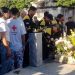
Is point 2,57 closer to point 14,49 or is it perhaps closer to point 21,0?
point 14,49

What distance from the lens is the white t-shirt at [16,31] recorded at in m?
6.16

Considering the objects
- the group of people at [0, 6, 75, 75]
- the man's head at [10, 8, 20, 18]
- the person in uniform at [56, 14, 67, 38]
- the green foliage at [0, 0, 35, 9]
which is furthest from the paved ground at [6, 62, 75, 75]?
the green foliage at [0, 0, 35, 9]

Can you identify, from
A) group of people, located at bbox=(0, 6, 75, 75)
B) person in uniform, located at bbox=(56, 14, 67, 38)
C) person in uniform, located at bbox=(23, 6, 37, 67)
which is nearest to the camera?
group of people, located at bbox=(0, 6, 75, 75)

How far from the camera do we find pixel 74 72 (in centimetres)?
619

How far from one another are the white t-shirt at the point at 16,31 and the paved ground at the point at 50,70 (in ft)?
1.84

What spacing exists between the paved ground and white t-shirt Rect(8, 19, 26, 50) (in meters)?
0.56

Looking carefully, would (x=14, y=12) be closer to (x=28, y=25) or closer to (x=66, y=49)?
(x=28, y=25)

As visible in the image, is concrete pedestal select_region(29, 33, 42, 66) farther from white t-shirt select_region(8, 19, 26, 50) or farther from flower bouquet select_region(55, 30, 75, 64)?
flower bouquet select_region(55, 30, 75, 64)

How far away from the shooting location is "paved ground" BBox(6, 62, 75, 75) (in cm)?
612

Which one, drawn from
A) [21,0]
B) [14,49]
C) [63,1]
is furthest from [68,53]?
[21,0]

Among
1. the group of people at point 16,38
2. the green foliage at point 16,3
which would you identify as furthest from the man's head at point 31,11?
the green foliage at point 16,3

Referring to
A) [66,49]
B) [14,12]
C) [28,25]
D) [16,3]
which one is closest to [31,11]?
[28,25]

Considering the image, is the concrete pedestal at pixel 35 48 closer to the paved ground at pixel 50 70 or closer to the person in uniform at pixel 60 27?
the paved ground at pixel 50 70

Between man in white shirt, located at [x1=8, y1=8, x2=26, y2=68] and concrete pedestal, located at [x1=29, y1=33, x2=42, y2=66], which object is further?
concrete pedestal, located at [x1=29, y1=33, x2=42, y2=66]
